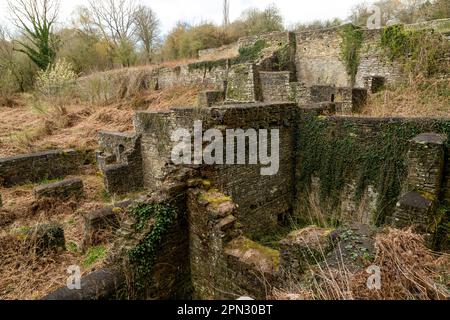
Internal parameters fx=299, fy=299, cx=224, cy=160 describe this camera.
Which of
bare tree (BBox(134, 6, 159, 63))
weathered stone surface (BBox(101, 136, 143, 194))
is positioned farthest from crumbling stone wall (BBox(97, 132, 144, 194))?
bare tree (BBox(134, 6, 159, 63))

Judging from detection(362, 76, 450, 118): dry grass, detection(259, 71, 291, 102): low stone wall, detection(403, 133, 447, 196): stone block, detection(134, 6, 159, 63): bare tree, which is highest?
detection(134, 6, 159, 63): bare tree

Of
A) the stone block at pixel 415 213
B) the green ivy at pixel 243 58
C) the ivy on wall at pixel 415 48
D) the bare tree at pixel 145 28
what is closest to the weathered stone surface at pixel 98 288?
the stone block at pixel 415 213

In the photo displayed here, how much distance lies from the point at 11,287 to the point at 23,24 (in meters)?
30.5

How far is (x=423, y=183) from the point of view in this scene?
5.45m

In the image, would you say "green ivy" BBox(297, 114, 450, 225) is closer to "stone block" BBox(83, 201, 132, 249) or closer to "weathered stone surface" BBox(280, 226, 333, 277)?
"weathered stone surface" BBox(280, 226, 333, 277)

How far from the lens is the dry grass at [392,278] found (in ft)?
8.50

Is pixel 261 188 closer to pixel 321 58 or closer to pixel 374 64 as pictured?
pixel 374 64

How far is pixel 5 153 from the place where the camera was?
12.7m

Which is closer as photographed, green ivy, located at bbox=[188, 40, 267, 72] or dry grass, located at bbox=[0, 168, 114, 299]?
dry grass, located at bbox=[0, 168, 114, 299]

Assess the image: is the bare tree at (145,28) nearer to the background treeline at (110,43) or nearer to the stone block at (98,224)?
the background treeline at (110,43)

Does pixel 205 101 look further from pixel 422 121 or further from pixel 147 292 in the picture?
pixel 147 292

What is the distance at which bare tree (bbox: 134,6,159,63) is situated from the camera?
32031 millimetres

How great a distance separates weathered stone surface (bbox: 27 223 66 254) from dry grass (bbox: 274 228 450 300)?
5.18 meters

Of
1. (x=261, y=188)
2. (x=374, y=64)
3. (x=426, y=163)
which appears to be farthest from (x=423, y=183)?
(x=374, y=64)
